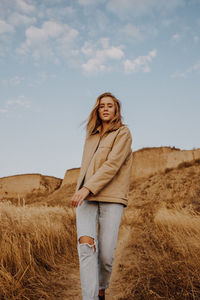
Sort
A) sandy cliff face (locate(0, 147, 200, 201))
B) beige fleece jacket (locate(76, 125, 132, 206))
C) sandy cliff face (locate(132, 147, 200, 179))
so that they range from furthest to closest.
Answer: sandy cliff face (locate(0, 147, 200, 201)) < sandy cliff face (locate(132, 147, 200, 179)) < beige fleece jacket (locate(76, 125, 132, 206))

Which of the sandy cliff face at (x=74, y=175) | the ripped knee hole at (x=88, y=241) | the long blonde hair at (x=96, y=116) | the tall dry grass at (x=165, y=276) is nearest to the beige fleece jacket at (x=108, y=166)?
the long blonde hair at (x=96, y=116)

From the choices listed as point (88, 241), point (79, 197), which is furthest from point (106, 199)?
point (88, 241)

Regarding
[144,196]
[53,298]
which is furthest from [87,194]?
[144,196]

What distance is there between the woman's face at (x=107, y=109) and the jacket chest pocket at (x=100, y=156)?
34cm

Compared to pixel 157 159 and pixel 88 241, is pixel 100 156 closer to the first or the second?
pixel 88 241

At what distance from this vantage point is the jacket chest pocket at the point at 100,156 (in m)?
2.25

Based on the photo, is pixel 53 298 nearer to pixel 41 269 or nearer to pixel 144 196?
pixel 41 269

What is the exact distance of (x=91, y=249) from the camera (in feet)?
6.47

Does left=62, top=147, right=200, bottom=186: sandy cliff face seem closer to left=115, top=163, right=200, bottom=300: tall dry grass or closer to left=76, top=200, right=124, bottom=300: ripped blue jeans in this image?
left=115, top=163, right=200, bottom=300: tall dry grass

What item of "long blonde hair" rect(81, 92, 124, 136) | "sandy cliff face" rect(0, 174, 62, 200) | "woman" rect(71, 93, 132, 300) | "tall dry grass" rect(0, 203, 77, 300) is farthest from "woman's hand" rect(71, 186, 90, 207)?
"sandy cliff face" rect(0, 174, 62, 200)

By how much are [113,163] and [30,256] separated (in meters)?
1.76

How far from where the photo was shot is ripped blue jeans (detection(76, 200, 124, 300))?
1957 millimetres

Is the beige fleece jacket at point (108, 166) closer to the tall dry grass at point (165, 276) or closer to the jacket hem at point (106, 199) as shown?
the jacket hem at point (106, 199)

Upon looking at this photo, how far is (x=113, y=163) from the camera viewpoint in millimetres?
2162
